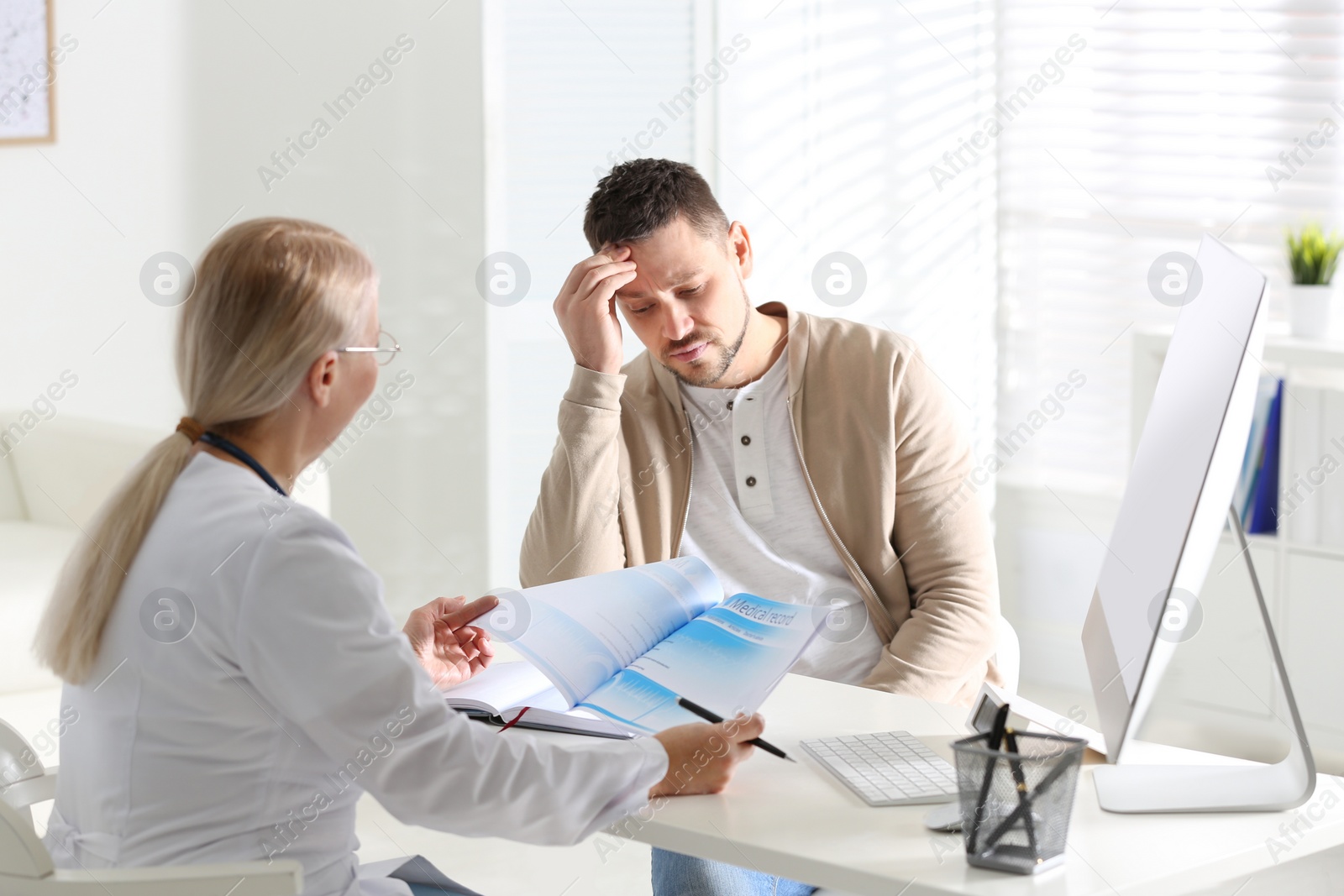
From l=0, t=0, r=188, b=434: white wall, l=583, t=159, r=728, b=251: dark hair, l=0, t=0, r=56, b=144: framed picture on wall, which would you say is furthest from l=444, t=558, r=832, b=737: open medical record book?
l=0, t=0, r=56, b=144: framed picture on wall

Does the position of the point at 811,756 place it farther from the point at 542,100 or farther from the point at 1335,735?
the point at 542,100

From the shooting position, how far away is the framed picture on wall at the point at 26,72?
12.2ft

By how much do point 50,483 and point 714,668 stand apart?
267 cm

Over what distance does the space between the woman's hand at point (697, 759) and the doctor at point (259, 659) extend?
3 cm

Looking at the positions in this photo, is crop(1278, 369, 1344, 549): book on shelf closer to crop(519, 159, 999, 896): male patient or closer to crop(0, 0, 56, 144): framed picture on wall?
crop(519, 159, 999, 896): male patient

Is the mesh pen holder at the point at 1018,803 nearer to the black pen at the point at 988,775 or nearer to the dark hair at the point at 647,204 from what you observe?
the black pen at the point at 988,775

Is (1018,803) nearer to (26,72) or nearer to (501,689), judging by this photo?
(501,689)

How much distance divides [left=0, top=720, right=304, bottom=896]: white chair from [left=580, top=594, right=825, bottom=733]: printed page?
0.44 m

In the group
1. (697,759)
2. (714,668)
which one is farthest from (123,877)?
(714,668)

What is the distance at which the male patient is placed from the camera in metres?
2.00

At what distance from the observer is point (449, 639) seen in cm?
162

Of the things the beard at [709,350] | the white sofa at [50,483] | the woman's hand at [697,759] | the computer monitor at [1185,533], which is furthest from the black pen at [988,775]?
the white sofa at [50,483]

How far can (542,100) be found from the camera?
3.55m

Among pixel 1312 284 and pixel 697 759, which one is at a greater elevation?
pixel 1312 284
